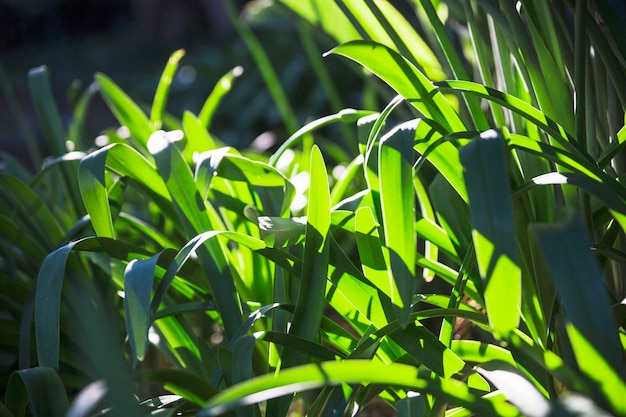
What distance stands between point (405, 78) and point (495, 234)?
0.24 meters

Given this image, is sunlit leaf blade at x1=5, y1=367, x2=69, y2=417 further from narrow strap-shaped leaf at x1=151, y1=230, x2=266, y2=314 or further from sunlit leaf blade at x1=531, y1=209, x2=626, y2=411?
sunlit leaf blade at x1=531, y1=209, x2=626, y2=411

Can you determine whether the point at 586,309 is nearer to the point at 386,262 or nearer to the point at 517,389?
the point at 517,389

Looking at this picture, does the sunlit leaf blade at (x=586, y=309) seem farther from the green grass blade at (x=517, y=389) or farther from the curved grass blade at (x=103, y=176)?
the curved grass blade at (x=103, y=176)

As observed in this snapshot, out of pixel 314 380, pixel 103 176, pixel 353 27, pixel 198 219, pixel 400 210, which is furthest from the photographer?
pixel 353 27

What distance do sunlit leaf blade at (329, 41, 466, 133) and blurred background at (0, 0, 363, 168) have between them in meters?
0.73

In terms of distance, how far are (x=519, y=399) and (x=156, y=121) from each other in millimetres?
797

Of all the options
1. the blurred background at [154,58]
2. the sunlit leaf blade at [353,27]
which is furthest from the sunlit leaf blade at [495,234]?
the blurred background at [154,58]

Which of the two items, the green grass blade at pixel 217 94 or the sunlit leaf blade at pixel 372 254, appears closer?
the sunlit leaf blade at pixel 372 254

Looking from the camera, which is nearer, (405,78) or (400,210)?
(400,210)

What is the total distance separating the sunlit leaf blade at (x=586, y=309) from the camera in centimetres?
39

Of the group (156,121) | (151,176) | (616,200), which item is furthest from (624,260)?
(156,121)

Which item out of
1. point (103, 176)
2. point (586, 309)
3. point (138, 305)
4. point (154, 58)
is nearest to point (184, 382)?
point (138, 305)

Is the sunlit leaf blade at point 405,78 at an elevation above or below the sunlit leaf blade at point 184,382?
above

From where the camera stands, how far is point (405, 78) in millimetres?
617
